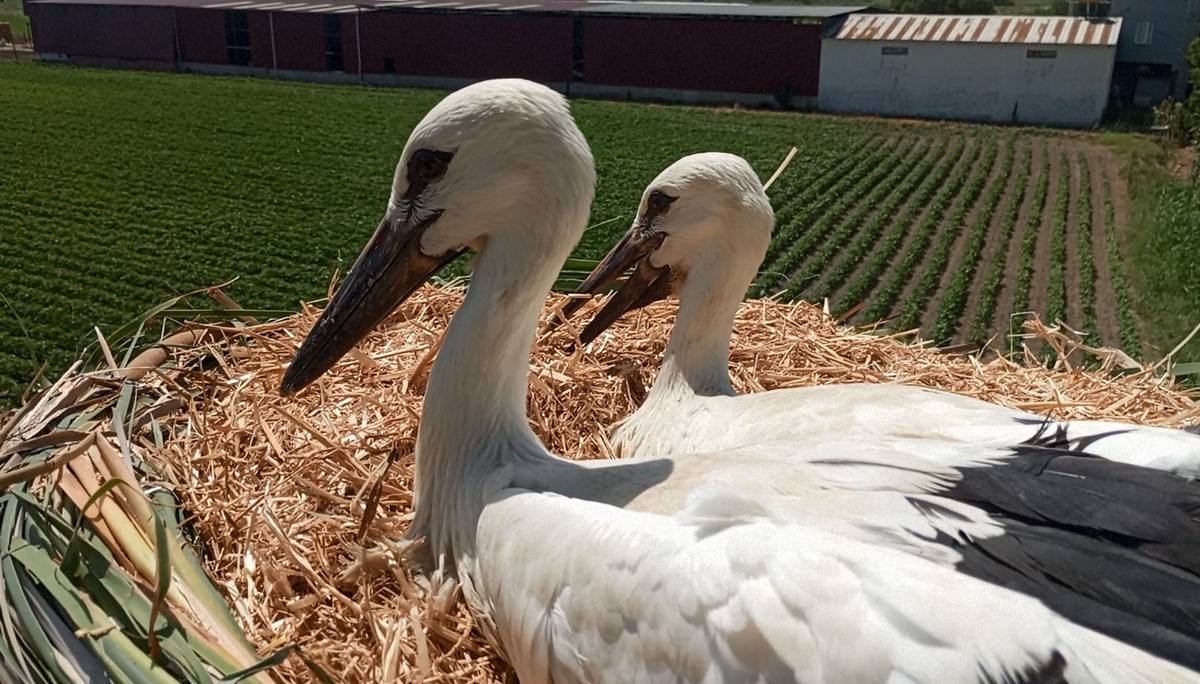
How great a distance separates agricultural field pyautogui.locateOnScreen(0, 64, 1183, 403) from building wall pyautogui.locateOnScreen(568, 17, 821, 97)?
1.78 meters

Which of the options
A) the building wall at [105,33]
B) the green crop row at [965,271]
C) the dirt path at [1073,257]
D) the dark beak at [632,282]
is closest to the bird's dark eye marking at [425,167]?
the dark beak at [632,282]

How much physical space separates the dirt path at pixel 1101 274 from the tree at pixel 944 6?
99.8 feet

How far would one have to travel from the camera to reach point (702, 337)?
2.84 metres

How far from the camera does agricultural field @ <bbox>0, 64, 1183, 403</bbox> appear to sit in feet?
27.2

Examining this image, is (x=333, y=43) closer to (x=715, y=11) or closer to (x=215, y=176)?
(x=715, y=11)

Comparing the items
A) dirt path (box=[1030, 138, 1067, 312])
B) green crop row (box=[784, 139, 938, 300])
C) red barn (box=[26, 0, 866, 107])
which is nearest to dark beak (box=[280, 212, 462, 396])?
green crop row (box=[784, 139, 938, 300])

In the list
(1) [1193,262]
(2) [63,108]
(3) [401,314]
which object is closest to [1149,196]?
(1) [1193,262]

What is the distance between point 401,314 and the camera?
131 inches

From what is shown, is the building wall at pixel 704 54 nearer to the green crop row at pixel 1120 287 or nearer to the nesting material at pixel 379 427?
the green crop row at pixel 1120 287

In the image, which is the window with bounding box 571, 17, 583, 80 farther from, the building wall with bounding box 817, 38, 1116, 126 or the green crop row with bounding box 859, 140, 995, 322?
the green crop row with bounding box 859, 140, 995, 322

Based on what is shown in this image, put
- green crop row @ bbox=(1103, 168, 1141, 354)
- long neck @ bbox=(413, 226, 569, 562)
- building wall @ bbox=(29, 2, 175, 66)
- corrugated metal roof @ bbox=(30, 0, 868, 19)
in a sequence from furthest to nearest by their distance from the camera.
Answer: building wall @ bbox=(29, 2, 175, 66) < corrugated metal roof @ bbox=(30, 0, 868, 19) < green crop row @ bbox=(1103, 168, 1141, 354) < long neck @ bbox=(413, 226, 569, 562)

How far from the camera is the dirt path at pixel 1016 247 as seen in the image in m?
8.88

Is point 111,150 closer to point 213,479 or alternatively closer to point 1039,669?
point 213,479

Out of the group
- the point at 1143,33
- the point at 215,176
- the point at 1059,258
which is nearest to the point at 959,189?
the point at 1059,258
